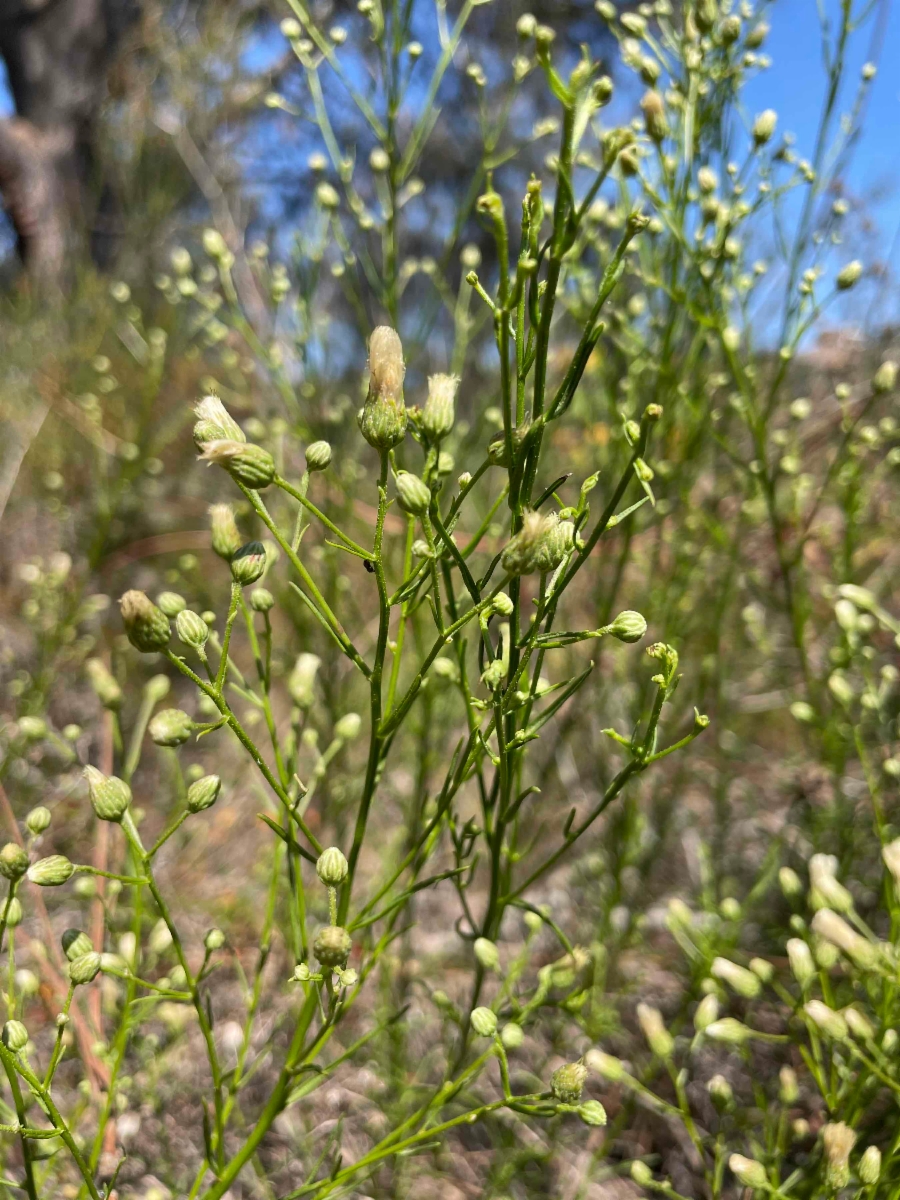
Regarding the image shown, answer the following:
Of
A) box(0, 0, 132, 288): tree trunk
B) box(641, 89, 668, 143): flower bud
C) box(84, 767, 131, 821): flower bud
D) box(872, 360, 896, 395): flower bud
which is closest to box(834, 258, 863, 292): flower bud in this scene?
box(872, 360, 896, 395): flower bud

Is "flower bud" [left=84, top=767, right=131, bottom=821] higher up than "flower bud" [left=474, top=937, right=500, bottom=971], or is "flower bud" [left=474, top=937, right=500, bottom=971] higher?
"flower bud" [left=84, top=767, right=131, bottom=821]

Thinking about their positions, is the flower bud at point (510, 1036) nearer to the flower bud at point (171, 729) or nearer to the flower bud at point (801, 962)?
the flower bud at point (801, 962)

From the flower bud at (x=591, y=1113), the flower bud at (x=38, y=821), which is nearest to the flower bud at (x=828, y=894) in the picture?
the flower bud at (x=591, y=1113)

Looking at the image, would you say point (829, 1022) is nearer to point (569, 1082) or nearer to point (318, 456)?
point (569, 1082)

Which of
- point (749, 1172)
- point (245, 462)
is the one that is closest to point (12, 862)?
point (245, 462)

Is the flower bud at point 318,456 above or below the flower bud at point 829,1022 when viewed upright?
above

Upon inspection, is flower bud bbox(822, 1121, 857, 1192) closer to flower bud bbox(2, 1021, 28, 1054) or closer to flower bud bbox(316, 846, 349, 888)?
flower bud bbox(316, 846, 349, 888)
